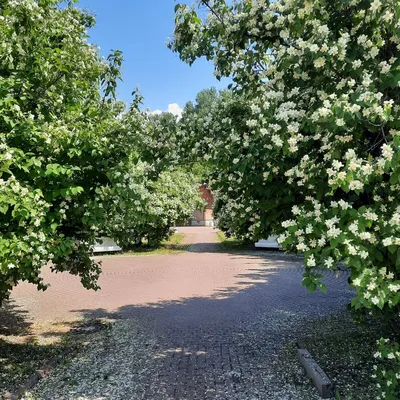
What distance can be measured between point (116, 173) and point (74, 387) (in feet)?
8.63

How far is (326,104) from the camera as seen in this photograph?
2828 millimetres

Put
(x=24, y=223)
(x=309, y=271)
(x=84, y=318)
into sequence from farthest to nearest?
1. (x=84, y=318)
2. (x=24, y=223)
3. (x=309, y=271)

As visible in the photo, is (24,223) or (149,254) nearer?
(24,223)

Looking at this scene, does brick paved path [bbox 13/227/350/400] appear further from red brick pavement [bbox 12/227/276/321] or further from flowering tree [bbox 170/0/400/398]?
flowering tree [bbox 170/0/400/398]

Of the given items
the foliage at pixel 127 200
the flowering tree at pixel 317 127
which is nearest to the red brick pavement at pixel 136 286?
the foliage at pixel 127 200

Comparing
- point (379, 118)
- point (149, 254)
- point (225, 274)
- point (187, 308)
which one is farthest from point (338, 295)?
point (149, 254)

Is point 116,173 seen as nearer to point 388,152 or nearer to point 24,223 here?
point 24,223

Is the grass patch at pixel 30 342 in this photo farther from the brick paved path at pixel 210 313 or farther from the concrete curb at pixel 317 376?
the concrete curb at pixel 317 376

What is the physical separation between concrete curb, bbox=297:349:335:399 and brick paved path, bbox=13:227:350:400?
0.12m

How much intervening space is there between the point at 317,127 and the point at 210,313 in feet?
19.5

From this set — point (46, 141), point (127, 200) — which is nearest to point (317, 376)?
point (127, 200)

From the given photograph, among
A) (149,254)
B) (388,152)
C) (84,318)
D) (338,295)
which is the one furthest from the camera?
(149,254)

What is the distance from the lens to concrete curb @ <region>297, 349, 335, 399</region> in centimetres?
420

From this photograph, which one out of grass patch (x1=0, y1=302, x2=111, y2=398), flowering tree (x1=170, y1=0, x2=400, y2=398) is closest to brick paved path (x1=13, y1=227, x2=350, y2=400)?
grass patch (x1=0, y1=302, x2=111, y2=398)
